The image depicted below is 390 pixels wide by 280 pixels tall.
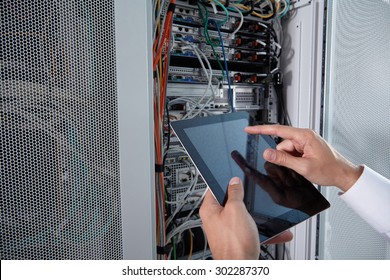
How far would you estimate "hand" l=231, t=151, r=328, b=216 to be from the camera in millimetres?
757

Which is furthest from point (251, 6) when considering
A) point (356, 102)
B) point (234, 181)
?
point (234, 181)

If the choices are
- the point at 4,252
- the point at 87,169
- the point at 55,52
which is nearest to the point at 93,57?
the point at 55,52

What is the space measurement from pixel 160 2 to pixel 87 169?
2.23 ft

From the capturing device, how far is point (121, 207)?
63 cm

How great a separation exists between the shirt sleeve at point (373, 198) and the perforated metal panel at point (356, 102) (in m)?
0.33

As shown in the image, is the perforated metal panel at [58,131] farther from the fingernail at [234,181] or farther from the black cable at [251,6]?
the black cable at [251,6]

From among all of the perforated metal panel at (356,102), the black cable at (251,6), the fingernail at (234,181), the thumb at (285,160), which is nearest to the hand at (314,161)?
the thumb at (285,160)

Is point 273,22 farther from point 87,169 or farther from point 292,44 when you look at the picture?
point 87,169

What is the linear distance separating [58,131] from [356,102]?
127 cm

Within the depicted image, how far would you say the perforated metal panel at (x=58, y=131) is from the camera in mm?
521

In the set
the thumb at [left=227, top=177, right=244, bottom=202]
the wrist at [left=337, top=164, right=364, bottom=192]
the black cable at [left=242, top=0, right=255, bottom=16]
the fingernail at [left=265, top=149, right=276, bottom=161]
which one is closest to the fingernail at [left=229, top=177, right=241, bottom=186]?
the thumb at [left=227, top=177, right=244, bottom=202]

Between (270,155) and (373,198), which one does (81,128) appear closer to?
(270,155)

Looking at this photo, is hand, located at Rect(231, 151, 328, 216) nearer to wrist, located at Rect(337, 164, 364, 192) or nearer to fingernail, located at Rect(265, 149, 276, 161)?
fingernail, located at Rect(265, 149, 276, 161)

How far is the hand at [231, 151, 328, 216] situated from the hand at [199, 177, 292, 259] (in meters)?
0.11
